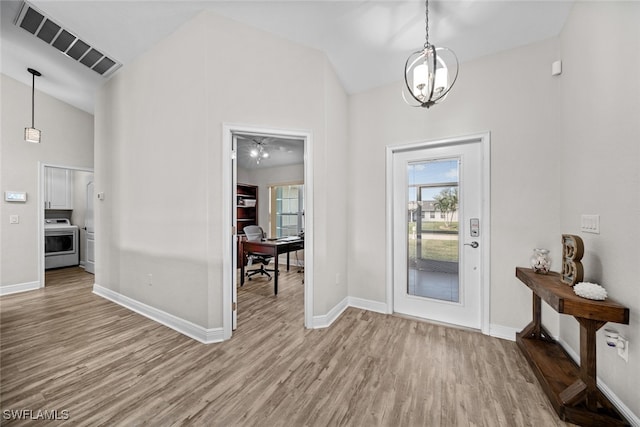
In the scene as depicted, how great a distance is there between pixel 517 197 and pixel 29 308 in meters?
6.15

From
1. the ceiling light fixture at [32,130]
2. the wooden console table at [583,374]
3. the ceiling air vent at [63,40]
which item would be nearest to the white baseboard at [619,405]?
the wooden console table at [583,374]

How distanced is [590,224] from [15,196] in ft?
24.0

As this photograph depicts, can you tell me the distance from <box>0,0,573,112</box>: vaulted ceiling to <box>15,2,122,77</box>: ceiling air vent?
0.08 m

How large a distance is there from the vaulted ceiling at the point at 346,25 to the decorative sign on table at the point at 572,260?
1.96m

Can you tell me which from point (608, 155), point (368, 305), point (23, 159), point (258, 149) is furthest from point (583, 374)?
point (23, 159)

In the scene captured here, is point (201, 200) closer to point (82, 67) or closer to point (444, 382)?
point (444, 382)

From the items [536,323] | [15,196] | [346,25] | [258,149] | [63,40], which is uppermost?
[63,40]

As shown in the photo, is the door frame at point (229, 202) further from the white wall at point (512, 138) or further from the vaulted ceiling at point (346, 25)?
the white wall at point (512, 138)

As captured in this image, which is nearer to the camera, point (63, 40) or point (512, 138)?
point (512, 138)

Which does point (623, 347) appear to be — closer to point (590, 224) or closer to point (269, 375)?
point (590, 224)

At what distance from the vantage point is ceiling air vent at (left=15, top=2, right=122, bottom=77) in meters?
2.67

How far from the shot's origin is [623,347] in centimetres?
148

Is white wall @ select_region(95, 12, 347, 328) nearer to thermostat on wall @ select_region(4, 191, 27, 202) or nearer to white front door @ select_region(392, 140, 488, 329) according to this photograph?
white front door @ select_region(392, 140, 488, 329)
